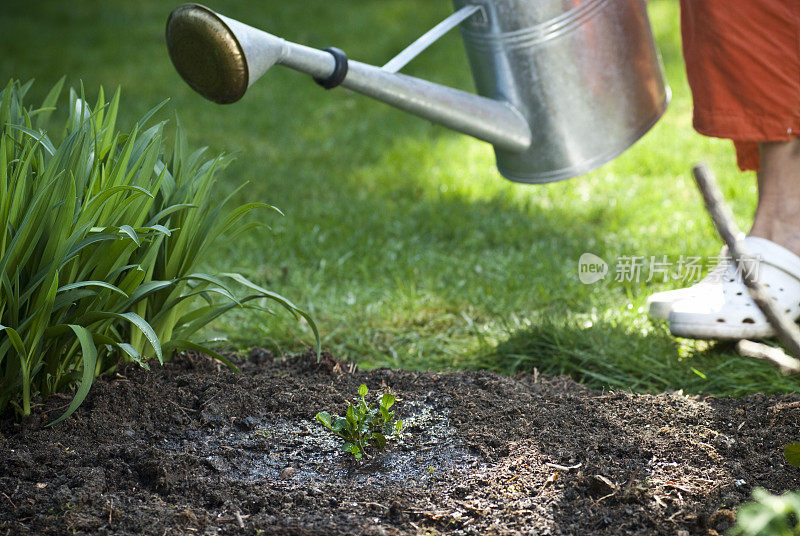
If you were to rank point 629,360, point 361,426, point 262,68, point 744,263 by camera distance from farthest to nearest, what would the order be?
point 629,360
point 262,68
point 361,426
point 744,263

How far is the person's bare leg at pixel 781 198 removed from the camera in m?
2.04

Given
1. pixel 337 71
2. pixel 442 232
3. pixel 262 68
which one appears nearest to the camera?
pixel 262 68

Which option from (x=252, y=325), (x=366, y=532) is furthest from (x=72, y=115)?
(x=366, y=532)

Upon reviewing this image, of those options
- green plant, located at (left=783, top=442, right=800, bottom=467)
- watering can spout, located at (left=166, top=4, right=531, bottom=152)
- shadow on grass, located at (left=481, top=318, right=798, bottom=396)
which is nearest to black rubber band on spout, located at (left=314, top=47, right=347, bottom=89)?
watering can spout, located at (left=166, top=4, right=531, bottom=152)

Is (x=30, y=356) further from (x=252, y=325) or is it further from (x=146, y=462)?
(x=252, y=325)

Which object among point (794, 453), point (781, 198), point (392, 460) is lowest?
point (392, 460)

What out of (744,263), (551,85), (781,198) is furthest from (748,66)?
(744,263)

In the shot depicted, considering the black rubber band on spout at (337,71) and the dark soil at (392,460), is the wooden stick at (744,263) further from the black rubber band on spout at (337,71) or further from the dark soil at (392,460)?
the black rubber band on spout at (337,71)

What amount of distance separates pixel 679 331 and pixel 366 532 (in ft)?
3.47

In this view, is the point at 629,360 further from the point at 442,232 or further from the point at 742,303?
the point at 442,232

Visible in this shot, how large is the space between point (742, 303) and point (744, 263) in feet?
4.30

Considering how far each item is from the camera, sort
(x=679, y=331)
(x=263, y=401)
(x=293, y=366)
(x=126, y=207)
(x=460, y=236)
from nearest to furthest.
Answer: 1. (x=126, y=207)
2. (x=263, y=401)
3. (x=293, y=366)
4. (x=679, y=331)
5. (x=460, y=236)

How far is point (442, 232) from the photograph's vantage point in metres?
2.95

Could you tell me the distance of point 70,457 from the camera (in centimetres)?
134
